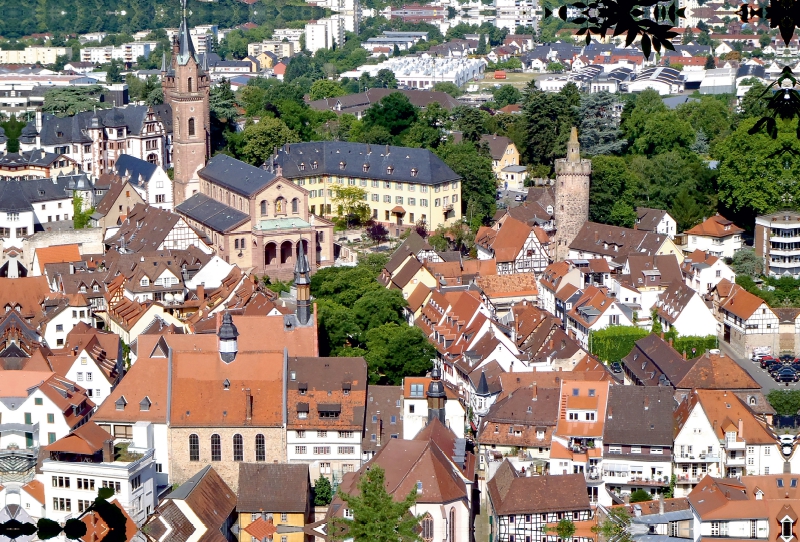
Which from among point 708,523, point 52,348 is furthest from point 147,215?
point 708,523

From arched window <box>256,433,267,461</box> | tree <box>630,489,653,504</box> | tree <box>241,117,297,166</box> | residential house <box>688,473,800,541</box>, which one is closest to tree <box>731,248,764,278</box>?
tree <box>241,117,297,166</box>

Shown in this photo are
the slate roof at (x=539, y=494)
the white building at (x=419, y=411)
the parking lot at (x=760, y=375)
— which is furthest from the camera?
the parking lot at (x=760, y=375)

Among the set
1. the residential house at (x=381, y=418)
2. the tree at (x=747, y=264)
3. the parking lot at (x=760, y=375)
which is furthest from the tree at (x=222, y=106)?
the residential house at (x=381, y=418)

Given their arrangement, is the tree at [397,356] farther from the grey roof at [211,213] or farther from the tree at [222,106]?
the tree at [222,106]

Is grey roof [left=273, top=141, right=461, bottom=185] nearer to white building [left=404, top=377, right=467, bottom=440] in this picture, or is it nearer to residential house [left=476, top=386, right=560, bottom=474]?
residential house [left=476, top=386, right=560, bottom=474]

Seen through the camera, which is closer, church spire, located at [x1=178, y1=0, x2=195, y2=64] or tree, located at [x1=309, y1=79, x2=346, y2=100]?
church spire, located at [x1=178, y1=0, x2=195, y2=64]

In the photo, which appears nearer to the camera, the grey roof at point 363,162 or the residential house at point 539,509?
the residential house at point 539,509

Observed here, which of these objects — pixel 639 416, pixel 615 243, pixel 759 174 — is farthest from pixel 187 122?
pixel 639 416
